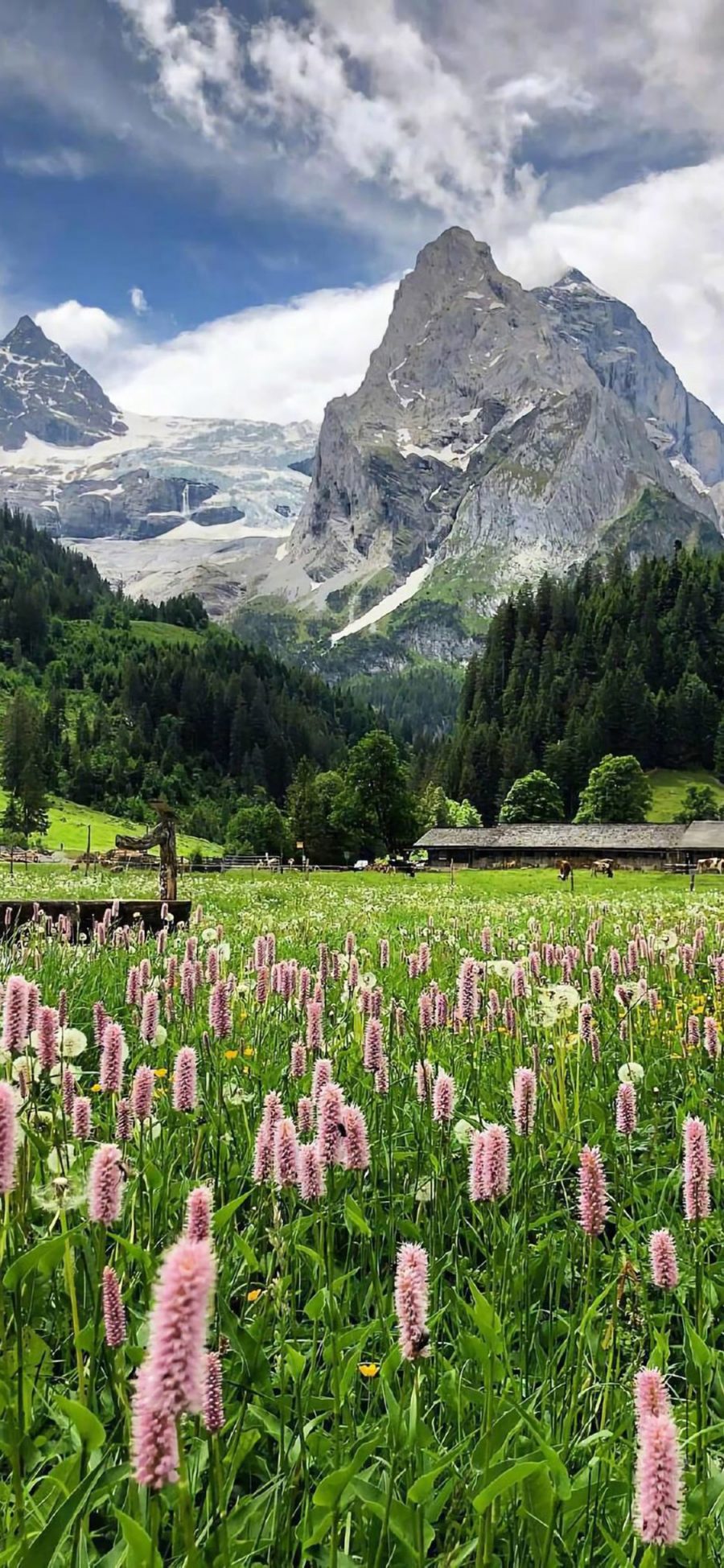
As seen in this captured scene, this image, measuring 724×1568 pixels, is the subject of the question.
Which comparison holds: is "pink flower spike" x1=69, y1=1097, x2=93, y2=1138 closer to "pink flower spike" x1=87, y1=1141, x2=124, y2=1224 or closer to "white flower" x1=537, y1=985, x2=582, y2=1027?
"pink flower spike" x1=87, y1=1141, x2=124, y2=1224

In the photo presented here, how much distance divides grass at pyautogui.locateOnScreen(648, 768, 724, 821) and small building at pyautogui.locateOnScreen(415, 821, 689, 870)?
34.5 m

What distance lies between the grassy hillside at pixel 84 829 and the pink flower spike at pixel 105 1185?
110643mm

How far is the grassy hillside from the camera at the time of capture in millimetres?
119625

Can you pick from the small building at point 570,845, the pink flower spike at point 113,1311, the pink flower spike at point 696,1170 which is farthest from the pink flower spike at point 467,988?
the small building at point 570,845

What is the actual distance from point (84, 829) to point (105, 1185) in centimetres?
13414

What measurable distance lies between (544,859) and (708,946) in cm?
9902

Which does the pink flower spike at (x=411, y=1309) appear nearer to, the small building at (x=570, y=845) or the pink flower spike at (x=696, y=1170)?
the pink flower spike at (x=696, y=1170)

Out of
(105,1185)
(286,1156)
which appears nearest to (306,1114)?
(286,1156)

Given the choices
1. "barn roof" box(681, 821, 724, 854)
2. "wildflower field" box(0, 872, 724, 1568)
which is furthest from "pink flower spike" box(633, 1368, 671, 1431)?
"barn roof" box(681, 821, 724, 854)

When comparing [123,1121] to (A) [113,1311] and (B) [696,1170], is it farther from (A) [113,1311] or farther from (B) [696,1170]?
(B) [696,1170]

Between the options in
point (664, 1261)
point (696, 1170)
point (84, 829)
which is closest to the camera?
point (664, 1261)

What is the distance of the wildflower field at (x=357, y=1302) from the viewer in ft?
7.13

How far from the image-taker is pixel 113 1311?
248 cm

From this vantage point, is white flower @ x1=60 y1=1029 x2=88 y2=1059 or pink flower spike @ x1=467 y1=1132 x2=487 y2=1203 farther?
white flower @ x1=60 y1=1029 x2=88 y2=1059
